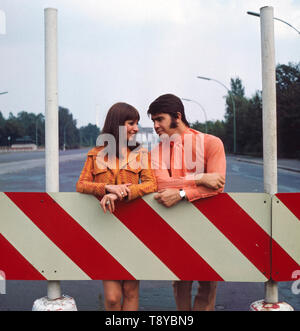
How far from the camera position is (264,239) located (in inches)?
→ 95.7

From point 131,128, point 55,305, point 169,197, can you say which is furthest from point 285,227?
point 55,305

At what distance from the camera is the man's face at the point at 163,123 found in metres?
2.63

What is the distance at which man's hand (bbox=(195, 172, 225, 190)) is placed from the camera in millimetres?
2412

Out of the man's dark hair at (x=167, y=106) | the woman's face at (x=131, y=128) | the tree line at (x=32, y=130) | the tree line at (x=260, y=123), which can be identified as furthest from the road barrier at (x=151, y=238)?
the tree line at (x=32, y=130)

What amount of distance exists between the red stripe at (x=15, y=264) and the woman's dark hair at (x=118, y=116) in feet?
2.63

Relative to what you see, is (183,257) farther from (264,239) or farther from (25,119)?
(25,119)

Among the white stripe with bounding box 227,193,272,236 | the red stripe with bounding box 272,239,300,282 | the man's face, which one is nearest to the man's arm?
the white stripe with bounding box 227,193,272,236

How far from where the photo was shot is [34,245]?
2494 millimetres

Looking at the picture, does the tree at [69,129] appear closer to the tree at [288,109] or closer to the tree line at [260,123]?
the tree line at [260,123]

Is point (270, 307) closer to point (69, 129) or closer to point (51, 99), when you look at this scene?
point (51, 99)

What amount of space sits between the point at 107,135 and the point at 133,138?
155 mm
